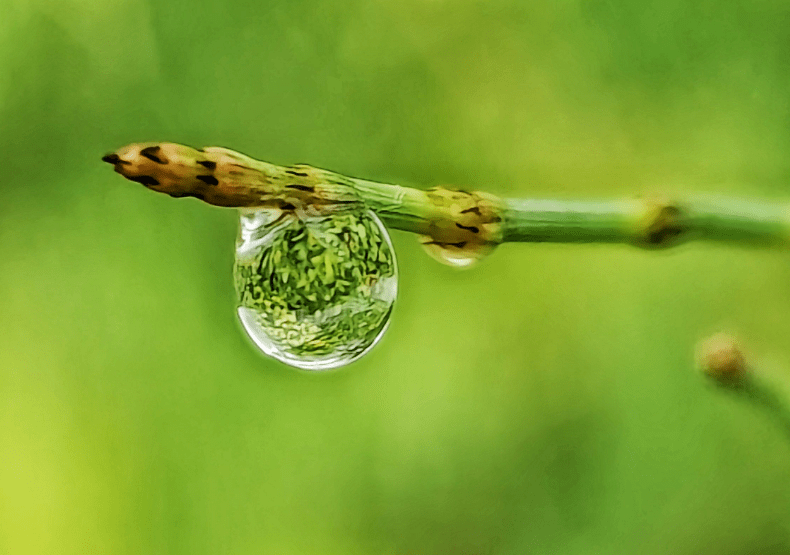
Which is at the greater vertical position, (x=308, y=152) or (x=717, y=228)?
(x=308, y=152)

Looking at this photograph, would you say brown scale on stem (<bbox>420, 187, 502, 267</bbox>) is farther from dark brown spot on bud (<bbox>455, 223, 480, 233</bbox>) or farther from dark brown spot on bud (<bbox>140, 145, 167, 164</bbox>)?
dark brown spot on bud (<bbox>140, 145, 167, 164</bbox>)

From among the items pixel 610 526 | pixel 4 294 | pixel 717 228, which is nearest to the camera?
pixel 717 228

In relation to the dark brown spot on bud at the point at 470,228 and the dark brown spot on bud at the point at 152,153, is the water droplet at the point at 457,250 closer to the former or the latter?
the dark brown spot on bud at the point at 470,228

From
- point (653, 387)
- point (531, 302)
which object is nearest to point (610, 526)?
point (653, 387)

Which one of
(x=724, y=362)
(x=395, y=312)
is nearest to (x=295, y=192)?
(x=724, y=362)

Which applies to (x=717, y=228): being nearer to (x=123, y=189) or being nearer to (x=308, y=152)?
(x=308, y=152)

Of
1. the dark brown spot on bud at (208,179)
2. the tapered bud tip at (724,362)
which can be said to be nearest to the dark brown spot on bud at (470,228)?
the dark brown spot on bud at (208,179)

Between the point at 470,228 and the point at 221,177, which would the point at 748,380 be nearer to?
the point at 470,228
